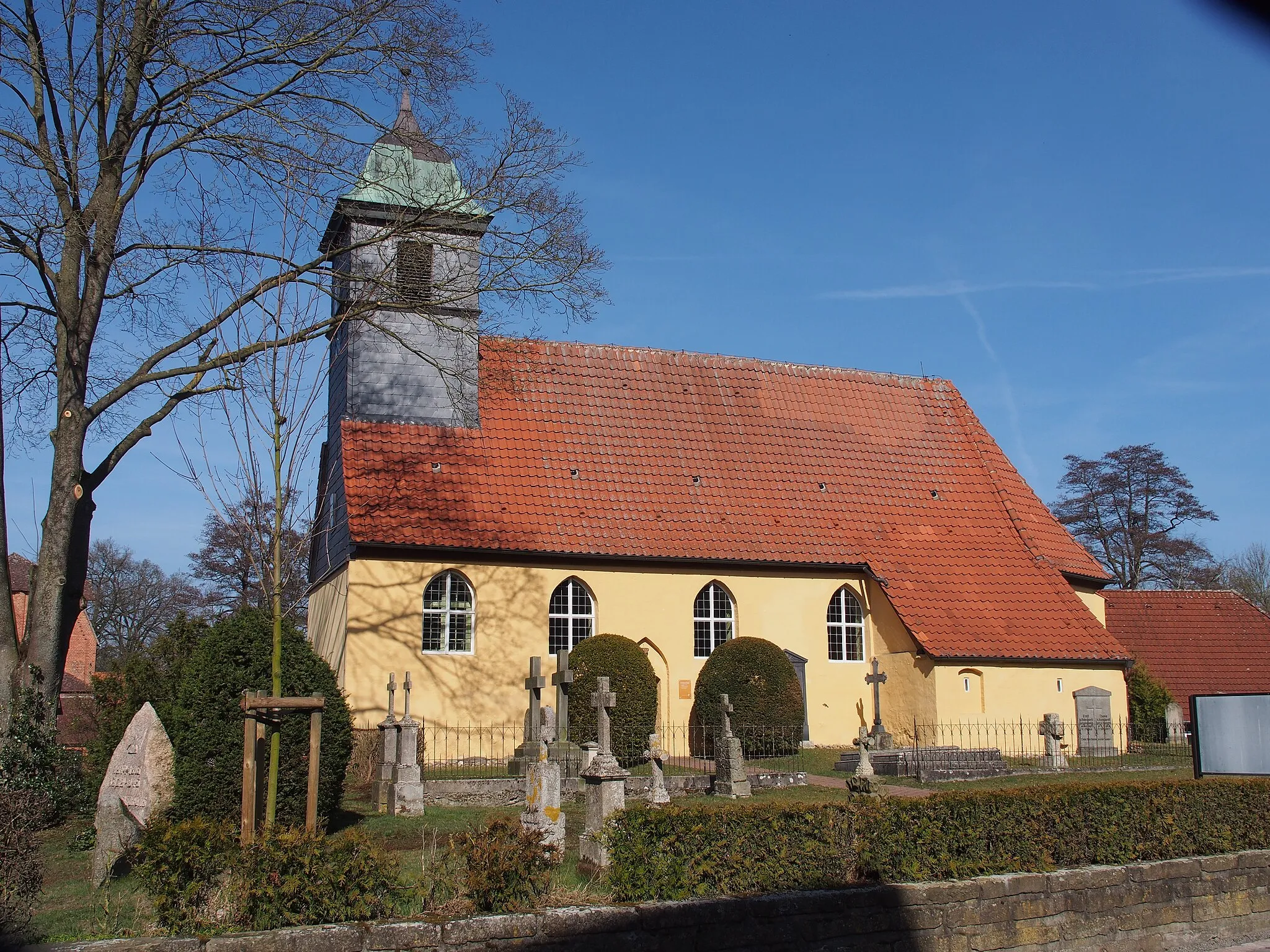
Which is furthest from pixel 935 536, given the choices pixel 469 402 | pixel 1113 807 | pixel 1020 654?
pixel 1113 807

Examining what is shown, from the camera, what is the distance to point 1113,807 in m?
9.97

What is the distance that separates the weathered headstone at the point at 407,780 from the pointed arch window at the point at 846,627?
35.3 ft

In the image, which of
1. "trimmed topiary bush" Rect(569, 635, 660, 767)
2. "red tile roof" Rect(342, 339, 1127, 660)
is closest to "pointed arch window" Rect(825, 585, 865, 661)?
"red tile roof" Rect(342, 339, 1127, 660)

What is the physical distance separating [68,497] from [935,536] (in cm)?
1687

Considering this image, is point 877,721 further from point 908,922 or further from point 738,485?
point 908,922

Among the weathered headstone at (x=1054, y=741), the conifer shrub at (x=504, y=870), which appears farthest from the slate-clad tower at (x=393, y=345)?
the conifer shrub at (x=504, y=870)

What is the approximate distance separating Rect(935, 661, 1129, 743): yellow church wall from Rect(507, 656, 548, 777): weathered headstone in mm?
8427

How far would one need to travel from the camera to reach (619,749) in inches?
762

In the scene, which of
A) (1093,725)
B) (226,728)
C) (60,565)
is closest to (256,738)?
(226,728)

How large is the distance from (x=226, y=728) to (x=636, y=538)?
11.5 meters

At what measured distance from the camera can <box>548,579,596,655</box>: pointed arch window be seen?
21672mm

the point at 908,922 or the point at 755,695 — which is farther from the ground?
the point at 755,695

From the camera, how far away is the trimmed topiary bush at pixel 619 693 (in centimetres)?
1934

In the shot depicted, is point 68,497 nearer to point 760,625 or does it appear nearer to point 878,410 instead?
point 760,625
